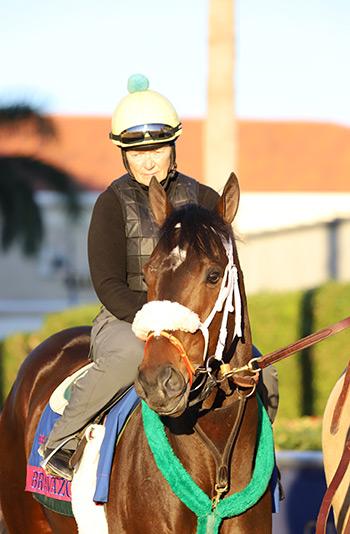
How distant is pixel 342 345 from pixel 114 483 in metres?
7.77

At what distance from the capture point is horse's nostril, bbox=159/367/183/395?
3.96 metres

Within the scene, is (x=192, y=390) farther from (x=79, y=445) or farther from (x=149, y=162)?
(x=149, y=162)

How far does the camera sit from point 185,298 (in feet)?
13.8

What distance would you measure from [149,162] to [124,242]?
0.40 m

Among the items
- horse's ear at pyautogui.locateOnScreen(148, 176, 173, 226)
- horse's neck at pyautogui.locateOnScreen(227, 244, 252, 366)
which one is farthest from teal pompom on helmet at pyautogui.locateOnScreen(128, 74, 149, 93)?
horse's neck at pyautogui.locateOnScreen(227, 244, 252, 366)

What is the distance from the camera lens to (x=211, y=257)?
14.1 feet

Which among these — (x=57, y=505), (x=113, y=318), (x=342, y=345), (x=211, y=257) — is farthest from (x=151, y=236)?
(x=342, y=345)

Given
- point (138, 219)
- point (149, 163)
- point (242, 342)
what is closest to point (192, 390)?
point (242, 342)

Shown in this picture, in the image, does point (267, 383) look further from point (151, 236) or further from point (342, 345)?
point (342, 345)

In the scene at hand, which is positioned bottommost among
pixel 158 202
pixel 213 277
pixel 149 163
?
pixel 213 277

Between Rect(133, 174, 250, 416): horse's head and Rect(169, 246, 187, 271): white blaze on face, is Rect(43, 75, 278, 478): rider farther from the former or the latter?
Rect(169, 246, 187, 271): white blaze on face

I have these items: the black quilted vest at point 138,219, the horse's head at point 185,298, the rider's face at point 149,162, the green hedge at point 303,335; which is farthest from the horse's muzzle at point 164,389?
the green hedge at point 303,335

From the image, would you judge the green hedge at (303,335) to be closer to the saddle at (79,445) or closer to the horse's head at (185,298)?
the saddle at (79,445)

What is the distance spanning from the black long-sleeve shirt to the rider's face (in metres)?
0.16
